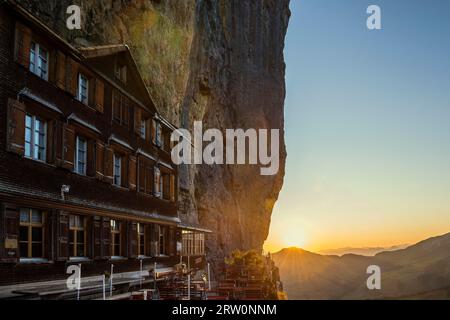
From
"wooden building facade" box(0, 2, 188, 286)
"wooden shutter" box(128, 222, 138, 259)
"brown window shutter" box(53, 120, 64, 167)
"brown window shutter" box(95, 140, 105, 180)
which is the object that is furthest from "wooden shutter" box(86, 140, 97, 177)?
"wooden shutter" box(128, 222, 138, 259)

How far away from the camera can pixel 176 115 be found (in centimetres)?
4231

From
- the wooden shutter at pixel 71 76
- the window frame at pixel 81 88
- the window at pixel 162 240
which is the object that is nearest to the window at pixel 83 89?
the window frame at pixel 81 88

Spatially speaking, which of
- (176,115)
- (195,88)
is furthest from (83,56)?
(195,88)

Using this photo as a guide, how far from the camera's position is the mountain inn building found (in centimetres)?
1766

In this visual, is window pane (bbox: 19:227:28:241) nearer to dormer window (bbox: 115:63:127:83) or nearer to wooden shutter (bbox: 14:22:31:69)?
wooden shutter (bbox: 14:22:31:69)

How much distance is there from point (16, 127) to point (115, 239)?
996cm

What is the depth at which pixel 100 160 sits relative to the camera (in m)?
24.3

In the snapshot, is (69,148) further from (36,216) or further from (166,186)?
(166,186)

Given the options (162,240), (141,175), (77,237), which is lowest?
(162,240)

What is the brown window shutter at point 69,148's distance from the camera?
20922mm

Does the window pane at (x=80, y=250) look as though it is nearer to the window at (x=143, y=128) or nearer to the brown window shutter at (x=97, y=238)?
the brown window shutter at (x=97, y=238)

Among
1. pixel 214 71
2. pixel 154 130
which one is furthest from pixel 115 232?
pixel 214 71

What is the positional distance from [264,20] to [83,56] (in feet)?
227
